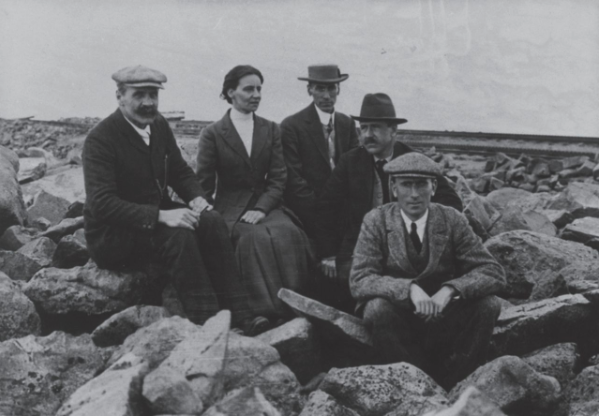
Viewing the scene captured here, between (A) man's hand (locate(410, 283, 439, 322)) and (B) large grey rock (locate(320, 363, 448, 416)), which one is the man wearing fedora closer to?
(A) man's hand (locate(410, 283, 439, 322))

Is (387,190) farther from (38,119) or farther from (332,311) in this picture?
(38,119)

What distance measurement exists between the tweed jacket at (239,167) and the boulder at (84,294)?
3.10ft

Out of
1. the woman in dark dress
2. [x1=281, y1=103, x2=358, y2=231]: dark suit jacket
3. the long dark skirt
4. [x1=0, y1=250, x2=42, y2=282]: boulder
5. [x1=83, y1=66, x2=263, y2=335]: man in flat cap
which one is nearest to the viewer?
[x1=83, y1=66, x2=263, y2=335]: man in flat cap

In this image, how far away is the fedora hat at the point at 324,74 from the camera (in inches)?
269

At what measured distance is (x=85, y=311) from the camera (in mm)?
6020

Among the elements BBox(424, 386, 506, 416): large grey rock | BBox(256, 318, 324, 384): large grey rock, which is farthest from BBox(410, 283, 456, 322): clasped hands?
BBox(424, 386, 506, 416): large grey rock

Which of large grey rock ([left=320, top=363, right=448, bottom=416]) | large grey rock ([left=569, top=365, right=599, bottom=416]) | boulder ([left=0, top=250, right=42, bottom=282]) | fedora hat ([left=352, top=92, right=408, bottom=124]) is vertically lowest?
large grey rock ([left=569, top=365, right=599, bottom=416])

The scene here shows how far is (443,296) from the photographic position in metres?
5.02

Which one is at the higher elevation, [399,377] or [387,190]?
[387,190]

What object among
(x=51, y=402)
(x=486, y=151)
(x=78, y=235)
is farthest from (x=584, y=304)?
(x=486, y=151)

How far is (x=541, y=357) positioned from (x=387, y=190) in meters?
1.64

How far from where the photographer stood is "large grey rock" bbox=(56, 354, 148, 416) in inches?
163

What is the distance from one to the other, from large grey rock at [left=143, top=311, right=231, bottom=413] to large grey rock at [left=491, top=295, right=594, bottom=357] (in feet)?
6.12

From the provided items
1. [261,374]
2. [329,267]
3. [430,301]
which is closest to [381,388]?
[430,301]
